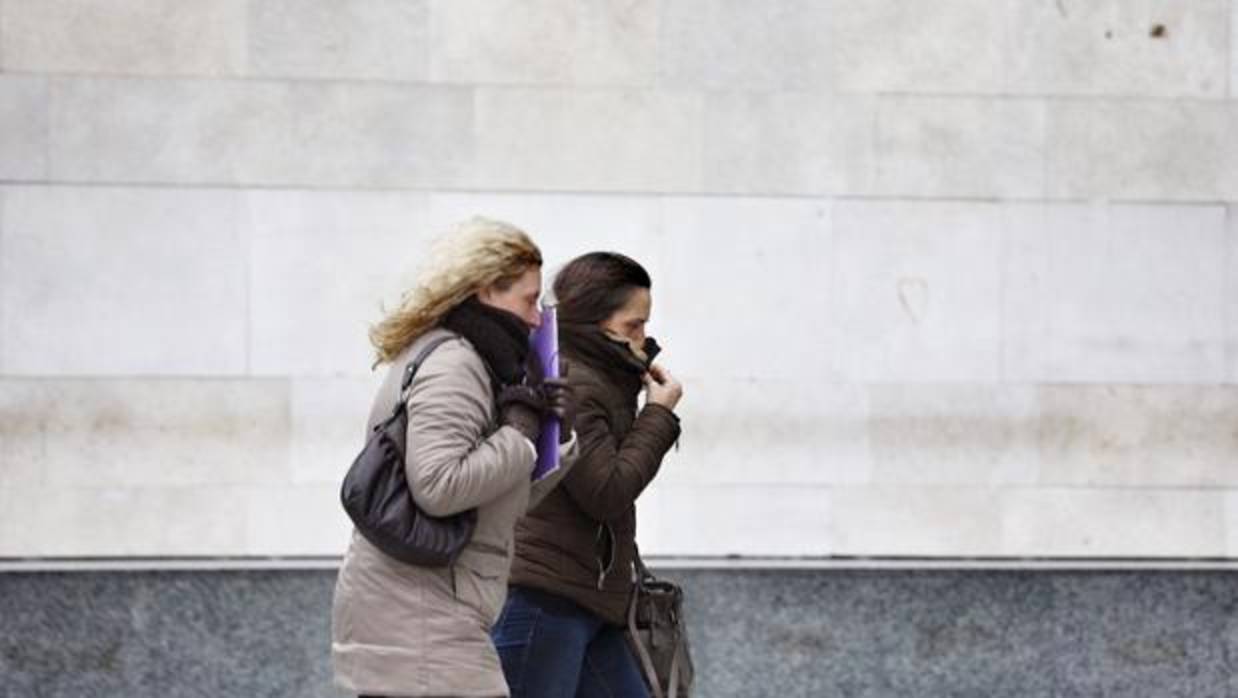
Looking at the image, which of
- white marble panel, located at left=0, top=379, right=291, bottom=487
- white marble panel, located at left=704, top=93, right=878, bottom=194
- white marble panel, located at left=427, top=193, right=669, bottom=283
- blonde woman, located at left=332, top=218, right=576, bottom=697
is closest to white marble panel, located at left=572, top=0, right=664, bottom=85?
white marble panel, located at left=704, top=93, right=878, bottom=194

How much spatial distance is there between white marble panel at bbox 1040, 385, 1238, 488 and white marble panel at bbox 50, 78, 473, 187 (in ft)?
7.92

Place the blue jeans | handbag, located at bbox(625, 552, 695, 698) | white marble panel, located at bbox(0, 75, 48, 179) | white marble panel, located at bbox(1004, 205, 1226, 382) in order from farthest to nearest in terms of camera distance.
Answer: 1. white marble panel, located at bbox(1004, 205, 1226, 382)
2. white marble panel, located at bbox(0, 75, 48, 179)
3. handbag, located at bbox(625, 552, 695, 698)
4. the blue jeans

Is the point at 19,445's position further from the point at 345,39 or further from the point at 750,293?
the point at 750,293

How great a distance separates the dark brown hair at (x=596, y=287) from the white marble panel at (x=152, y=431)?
2.84 meters

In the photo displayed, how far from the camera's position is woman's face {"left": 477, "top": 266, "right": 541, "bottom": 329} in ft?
16.3

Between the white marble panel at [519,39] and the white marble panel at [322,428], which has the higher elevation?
the white marble panel at [519,39]

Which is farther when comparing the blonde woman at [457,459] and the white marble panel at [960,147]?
the white marble panel at [960,147]

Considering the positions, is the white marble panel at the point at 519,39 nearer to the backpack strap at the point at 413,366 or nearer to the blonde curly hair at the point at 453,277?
the blonde curly hair at the point at 453,277

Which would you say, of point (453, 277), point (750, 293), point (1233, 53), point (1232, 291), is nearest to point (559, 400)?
point (453, 277)

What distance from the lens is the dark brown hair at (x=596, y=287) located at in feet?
18.5

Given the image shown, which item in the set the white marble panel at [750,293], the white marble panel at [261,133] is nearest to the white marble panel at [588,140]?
the white marble panel at [261,133]

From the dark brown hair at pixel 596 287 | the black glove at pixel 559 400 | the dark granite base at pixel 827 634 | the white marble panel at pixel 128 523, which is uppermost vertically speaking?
the dark brown hair at pixel 596 287

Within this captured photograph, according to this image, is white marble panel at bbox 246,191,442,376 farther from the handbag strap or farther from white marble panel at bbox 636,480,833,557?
the handbag strap

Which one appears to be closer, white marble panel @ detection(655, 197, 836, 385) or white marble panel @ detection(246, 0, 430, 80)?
white marble panel @ detection(246, 0, 430, 80)
